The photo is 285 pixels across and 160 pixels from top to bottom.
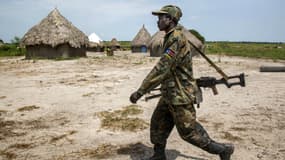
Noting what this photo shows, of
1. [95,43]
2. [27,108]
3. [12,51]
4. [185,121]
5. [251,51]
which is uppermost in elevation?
[95,43]

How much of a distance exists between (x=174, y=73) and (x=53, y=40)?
24590 mm

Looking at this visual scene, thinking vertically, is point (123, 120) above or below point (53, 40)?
below

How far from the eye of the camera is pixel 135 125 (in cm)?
589

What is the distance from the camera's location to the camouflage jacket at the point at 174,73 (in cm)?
329

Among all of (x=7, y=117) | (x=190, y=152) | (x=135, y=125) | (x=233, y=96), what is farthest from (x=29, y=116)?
(x=233, y=96)

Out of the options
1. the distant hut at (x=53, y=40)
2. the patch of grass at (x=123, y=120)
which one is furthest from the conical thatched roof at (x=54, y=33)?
the patch of grass at (x=123, y=120)

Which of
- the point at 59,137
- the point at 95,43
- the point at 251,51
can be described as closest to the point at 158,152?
the point at 59,137

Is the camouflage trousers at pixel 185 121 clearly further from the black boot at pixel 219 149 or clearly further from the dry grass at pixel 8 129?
the dry grass at pixel 8 129

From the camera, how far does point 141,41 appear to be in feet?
139

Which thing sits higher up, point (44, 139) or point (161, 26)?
point (161, 26)

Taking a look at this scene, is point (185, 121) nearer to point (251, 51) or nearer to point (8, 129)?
point (8, 129)

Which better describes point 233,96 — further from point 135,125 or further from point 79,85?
point 79,85

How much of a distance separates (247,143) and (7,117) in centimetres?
506

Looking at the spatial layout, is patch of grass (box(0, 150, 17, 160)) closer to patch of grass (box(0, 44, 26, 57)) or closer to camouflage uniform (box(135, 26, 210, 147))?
camouflage uniform (box(135, 26, 210, 147))
